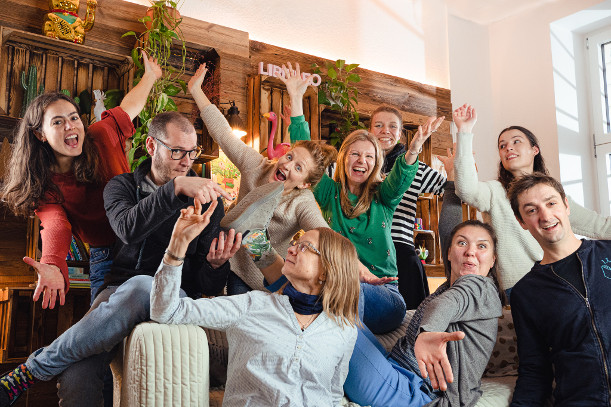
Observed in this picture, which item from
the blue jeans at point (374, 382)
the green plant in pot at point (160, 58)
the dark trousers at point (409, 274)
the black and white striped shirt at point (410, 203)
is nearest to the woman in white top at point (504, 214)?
the black and white striped shirt at point (410, 203)

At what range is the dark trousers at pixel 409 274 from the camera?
297 centimetres

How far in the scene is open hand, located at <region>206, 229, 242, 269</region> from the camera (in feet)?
6.36

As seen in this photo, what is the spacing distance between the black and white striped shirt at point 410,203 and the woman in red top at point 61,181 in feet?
4.62

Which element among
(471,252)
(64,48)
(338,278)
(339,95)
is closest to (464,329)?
(471,252)

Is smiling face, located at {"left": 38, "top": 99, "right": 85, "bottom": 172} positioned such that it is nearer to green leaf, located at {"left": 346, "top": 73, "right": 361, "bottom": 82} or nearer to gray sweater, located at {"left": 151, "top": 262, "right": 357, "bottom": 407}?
gray sweater, located at {"left": 151, "top": 262, "right": 357, "bottom": 407}

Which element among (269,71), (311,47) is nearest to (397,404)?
(269,71)

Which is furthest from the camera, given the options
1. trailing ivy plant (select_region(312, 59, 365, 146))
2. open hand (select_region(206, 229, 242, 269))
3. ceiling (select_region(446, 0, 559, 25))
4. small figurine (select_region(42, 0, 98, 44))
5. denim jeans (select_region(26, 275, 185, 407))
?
ceiling (select_region(446, 0, 559, 25))

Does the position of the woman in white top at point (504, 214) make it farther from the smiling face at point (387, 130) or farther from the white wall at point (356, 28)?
the white wall at point (356, 28)

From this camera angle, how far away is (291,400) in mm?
1659

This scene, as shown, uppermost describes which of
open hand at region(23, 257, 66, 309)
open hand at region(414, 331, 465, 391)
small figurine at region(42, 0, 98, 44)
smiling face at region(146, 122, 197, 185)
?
small figurine at region(42, 0, 98, 44)

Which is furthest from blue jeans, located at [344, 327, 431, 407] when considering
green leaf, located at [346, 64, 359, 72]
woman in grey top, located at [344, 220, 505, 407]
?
green leaf, located at [346, 64, 359, 72]

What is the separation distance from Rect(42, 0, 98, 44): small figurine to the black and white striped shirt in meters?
2.27

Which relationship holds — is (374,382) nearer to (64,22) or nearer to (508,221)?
(508,221)

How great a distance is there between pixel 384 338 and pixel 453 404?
0.42m
